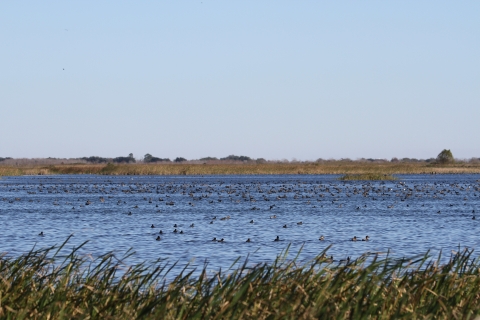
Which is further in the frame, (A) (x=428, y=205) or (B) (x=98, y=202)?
(B) (x=98, y=202)

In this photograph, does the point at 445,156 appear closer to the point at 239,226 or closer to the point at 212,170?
the point at 212,170

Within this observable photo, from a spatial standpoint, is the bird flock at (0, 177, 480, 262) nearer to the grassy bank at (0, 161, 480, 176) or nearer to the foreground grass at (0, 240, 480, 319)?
the foreground grass at (0, 240, 480, 319)

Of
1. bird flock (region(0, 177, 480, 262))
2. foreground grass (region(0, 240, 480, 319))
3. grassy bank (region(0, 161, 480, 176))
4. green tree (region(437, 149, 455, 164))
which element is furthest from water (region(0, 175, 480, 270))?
green tree (region(437, 149, 455, 164))

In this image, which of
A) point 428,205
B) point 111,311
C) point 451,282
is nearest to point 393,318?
point 451,282

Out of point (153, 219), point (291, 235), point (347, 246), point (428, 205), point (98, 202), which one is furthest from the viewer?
point (98, 202)

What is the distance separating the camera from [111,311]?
816 cm

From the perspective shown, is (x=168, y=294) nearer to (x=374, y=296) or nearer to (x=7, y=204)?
(x=374, y=296)

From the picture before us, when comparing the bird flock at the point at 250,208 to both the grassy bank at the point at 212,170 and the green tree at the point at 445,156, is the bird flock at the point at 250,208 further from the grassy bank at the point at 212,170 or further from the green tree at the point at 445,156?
the green tree at the point at 445,156

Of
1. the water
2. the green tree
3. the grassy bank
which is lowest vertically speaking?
the water

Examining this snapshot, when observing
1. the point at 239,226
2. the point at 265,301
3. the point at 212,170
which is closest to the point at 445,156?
the point at 212,170

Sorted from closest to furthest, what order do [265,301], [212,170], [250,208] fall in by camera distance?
[265,301] → [250,208] → [212,170]

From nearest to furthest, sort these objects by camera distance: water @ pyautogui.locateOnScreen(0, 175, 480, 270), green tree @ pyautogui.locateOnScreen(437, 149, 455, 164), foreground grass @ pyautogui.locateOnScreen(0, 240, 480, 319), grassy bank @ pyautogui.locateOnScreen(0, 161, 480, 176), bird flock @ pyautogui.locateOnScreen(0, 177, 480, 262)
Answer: foreground grass @ pyautogui.locateOnScreen(0, 240, 480, 319) → water @ pyautogui.locateOnScreen(0, 175, 480, 270) → bird flock @ pyautogui.locateOnScreen(0, 177, 480, 262) → grassy bank @ pyautogui.locateOnScreen(0, 161, 480, 176) → green tree @ pyautogui.locateOnScreen(437, 149, 455, 164)

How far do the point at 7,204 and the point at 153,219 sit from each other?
545 inches

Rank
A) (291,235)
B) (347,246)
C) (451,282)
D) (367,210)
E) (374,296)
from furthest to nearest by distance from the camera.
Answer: (367,210), (291,235), (347,246), (451,282), (374,296)
